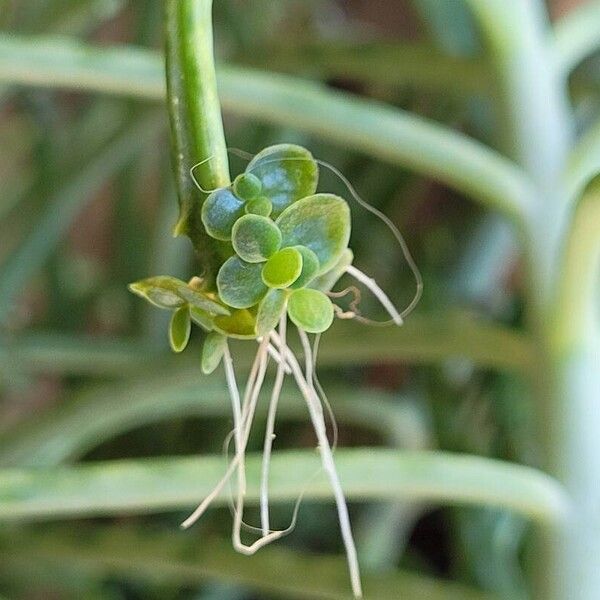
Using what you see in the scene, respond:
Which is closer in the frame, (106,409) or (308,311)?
(308,311)

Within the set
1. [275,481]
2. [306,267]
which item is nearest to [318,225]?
[306,267]

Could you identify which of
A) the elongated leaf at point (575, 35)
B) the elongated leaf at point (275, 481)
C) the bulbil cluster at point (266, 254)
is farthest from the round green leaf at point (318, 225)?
the elongated leaf at point (575, 35)

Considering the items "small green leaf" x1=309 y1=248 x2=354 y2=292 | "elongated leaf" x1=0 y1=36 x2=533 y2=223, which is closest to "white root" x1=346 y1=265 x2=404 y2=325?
"small green leaf" x1=309 y1=248 x2=354 y2=292

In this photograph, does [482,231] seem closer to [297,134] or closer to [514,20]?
[297,134]

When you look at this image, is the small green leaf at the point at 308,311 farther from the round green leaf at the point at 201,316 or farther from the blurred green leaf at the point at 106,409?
the blurred green leaf at the point at 106,409

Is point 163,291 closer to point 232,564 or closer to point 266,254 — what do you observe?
point 266,254

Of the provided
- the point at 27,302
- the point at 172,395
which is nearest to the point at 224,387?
the point at 172,395

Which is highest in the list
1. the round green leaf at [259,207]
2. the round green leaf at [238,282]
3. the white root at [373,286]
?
the white root at [373,286]

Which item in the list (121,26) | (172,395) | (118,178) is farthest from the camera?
(121,26)
